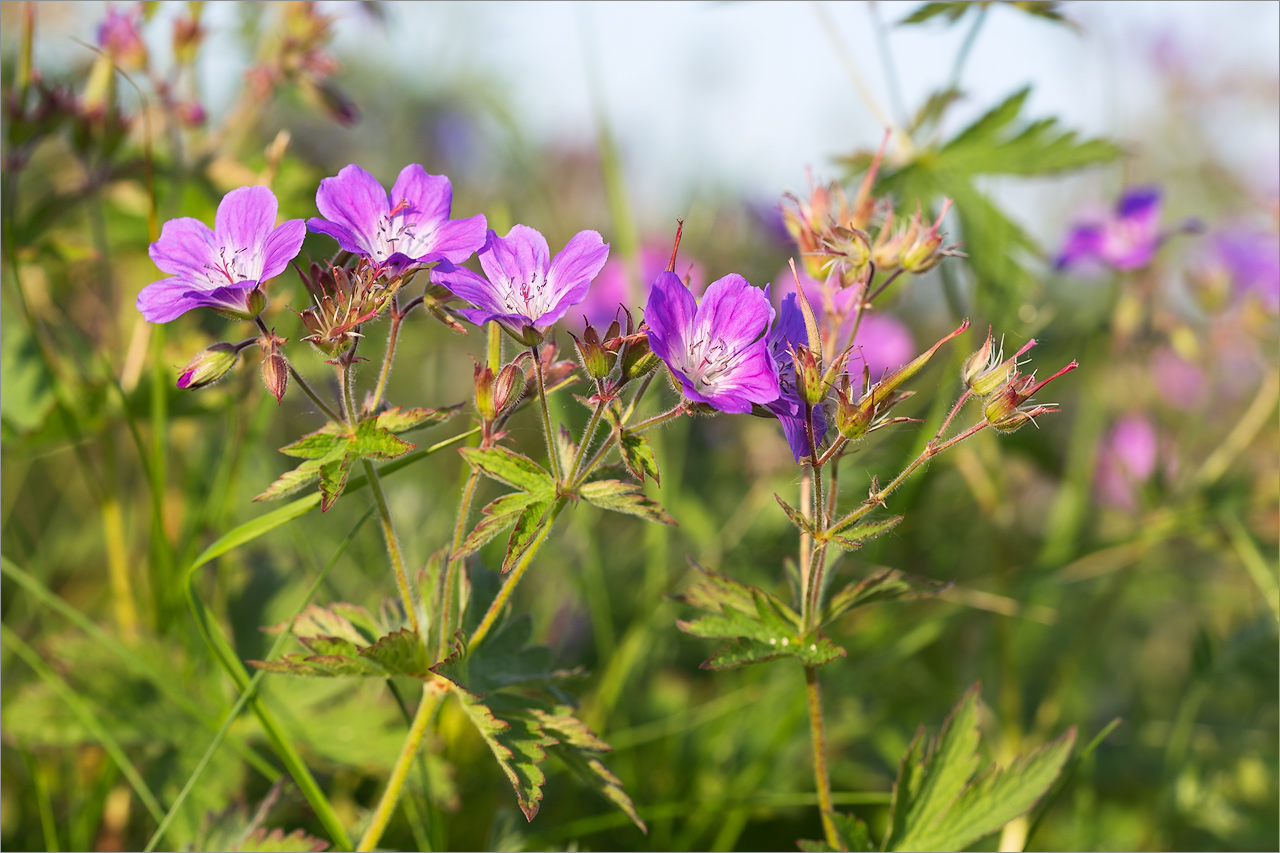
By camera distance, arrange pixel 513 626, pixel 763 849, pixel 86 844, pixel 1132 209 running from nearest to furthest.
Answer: pixel 513 626 → pixel 86 844 → pixel 763 849 → pixel 1132 209

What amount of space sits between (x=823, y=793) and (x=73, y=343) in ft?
7.13

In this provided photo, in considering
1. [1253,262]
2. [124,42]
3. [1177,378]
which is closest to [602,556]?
[124,42]

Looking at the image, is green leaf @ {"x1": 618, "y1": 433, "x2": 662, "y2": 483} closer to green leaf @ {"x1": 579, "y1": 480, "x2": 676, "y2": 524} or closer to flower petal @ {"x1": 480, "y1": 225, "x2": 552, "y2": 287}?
green leaf @ {"x1": 579, "y1": 480, "x2": 676, "y2": 524}

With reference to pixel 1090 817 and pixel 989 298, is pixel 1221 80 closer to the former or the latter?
pixel 989 298

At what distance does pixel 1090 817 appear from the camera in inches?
96.6

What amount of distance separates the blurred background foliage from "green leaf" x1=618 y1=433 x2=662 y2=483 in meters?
0.46

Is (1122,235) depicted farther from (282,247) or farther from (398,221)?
(282,247)

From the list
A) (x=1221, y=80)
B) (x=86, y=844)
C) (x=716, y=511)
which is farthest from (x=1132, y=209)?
(x=1221, y=80)

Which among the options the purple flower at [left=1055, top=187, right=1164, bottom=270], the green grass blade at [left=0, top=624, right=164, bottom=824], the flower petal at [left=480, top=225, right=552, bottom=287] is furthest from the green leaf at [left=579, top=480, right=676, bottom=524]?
the purple flower at [left=1055, top=187, right=1164, bottom=270]

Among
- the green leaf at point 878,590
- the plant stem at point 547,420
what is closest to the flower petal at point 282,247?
the plant stem at point 547,420

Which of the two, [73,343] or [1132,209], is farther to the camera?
[1132,209]

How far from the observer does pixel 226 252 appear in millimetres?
1327

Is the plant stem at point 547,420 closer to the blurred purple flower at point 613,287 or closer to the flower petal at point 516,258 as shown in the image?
the flower petal at point 516,258

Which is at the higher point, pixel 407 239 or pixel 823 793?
pixel 407 239
